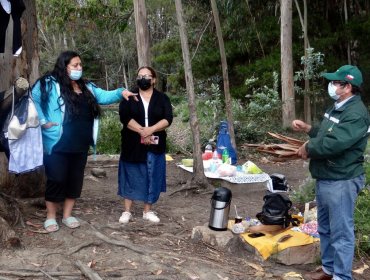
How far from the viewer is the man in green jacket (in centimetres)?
414

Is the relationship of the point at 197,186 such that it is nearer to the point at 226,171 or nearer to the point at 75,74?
the point at 226,171

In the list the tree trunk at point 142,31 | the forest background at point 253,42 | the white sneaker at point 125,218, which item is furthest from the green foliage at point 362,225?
the forest background at point 253,42

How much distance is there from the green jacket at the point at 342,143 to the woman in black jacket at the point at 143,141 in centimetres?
197

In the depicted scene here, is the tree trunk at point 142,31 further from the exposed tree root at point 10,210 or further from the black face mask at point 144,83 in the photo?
the exposed tree root at point 10,210

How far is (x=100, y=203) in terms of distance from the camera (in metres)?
6.47

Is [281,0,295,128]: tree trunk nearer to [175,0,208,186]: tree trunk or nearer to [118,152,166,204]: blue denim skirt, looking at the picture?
[175,0,208,186]: tree trunk

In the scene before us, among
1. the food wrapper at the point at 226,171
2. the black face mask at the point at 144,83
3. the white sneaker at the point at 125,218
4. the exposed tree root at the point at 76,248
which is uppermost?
the black face mask at the point at 144,83

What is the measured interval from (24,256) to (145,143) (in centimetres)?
187

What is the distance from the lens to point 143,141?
5.66 metres


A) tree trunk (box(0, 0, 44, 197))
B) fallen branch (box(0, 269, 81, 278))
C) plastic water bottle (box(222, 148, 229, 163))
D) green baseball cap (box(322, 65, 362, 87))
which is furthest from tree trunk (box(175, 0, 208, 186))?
fallen branch (box(0, 269, 81, 278))

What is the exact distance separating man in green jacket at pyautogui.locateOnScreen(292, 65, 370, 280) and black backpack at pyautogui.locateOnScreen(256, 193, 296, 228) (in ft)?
3.20

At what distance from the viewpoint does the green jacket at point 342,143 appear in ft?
13.5

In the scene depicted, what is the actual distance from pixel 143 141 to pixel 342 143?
2330 mm

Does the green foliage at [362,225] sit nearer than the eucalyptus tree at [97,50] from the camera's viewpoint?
Yes
